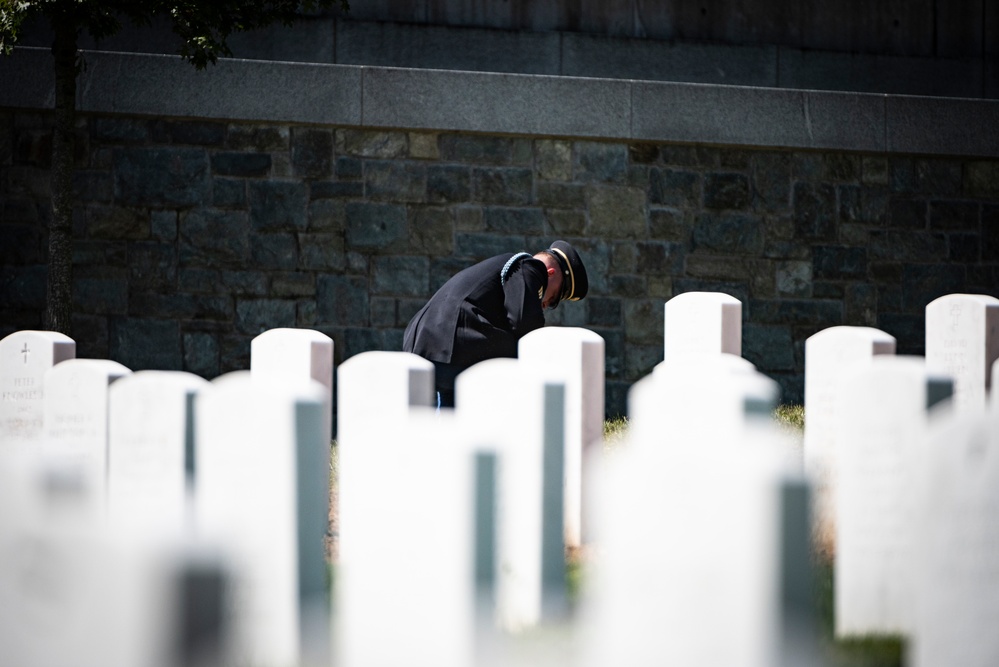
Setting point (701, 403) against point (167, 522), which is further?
point (701, 403)

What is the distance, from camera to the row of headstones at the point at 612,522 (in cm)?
233

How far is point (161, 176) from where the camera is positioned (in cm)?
866

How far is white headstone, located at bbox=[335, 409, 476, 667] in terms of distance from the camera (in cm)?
265

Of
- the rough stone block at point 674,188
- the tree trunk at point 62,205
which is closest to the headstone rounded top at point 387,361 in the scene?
the tree trunk at point 62,205

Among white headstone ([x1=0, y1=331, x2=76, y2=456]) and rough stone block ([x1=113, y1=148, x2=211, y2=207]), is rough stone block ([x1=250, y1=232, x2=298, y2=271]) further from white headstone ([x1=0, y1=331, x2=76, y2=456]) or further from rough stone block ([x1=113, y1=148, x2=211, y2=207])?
white headstone ([x1=0, y1=331, x2=76, y2=456])

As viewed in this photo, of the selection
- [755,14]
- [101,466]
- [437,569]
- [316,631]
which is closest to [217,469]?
[316,631]

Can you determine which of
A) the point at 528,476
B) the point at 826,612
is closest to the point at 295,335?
the point at 528,476

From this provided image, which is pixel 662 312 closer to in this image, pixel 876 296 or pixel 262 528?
pixel 876 296

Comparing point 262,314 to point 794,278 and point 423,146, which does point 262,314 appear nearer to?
point 423,146

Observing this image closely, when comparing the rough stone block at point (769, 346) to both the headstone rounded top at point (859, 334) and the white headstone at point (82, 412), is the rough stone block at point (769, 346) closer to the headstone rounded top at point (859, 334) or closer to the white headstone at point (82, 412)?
the headstone rounded top at point (859, 334)

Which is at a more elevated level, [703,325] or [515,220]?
[515,220]

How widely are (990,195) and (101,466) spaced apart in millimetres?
7863

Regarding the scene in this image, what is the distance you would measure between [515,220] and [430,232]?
65 centimetres

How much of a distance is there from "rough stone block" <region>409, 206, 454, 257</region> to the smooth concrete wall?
1.17 metres
